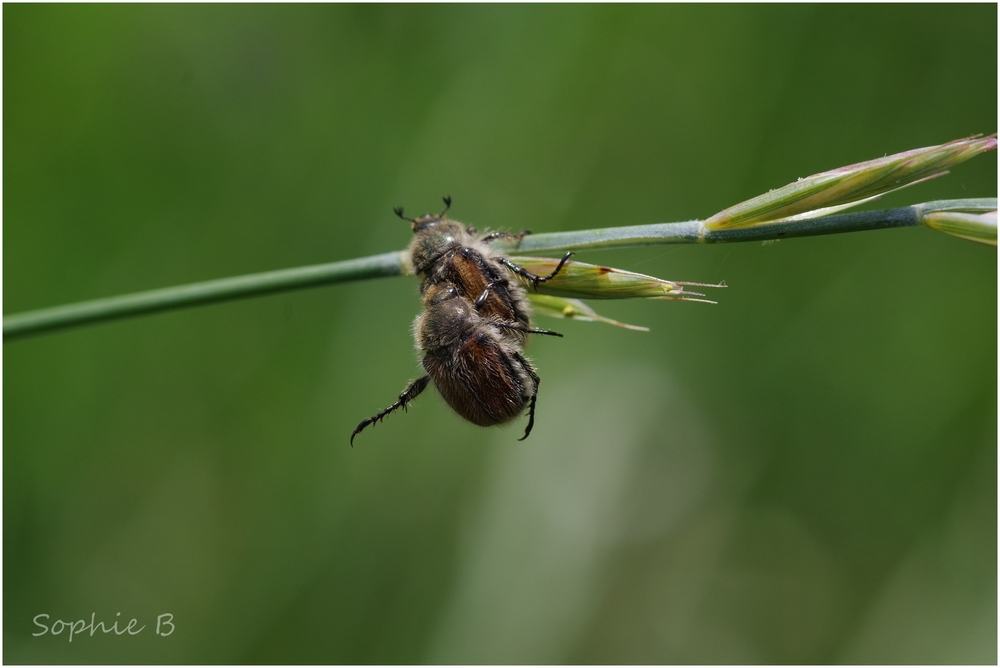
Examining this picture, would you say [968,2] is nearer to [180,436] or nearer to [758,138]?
[758,138]

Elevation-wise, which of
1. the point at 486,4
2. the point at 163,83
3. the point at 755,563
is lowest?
the point at 755,563

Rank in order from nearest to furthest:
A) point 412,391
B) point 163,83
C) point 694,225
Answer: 1. point 694,225
2. point 412,391
3. point 163,83

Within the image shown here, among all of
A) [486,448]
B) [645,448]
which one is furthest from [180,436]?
[645,448]

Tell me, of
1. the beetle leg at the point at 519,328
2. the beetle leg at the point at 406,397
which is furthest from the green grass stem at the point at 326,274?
the beetle leg at the point at 406,397

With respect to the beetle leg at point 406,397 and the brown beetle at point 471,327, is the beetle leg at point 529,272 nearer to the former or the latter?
the brown beetle at point 471,327

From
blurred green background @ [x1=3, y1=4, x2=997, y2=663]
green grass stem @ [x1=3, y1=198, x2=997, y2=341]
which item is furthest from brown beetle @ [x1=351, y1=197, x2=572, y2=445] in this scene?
blurred green background @ [x1=3, y1=4, x2=997, y2=663]

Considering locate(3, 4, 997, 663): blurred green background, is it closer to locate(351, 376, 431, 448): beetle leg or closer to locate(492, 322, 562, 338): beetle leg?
locate(351, 376, 431, 448): beetle leg

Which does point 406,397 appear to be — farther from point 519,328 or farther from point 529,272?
point 529,272

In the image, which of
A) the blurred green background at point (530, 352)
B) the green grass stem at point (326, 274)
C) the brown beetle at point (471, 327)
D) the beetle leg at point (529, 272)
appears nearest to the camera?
the green grass stem at point (326, 274)
